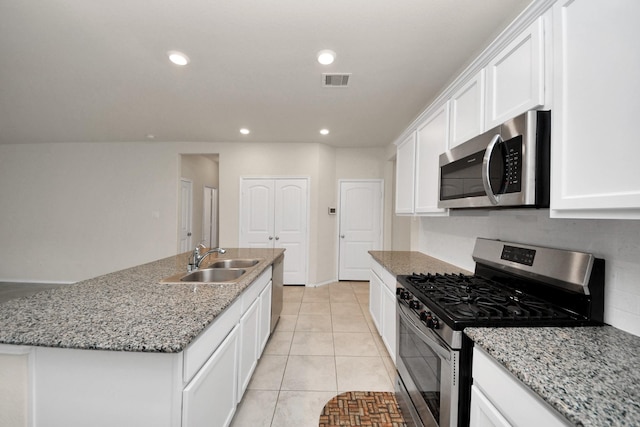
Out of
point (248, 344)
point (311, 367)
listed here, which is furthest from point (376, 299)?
point (248, 344)

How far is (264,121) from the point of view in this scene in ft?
12.1

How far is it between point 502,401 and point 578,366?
25 cm

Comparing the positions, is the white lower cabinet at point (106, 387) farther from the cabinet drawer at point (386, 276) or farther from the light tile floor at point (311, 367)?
the cabinet drawer at point (386, 276)

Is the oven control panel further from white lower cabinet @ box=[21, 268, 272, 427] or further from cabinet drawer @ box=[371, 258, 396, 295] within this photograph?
A: white lower cabinet @ box=[21, 268, 272, 427]

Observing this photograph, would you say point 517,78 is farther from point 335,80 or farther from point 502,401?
point 335,80

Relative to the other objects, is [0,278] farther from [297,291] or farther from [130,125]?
[297,291]

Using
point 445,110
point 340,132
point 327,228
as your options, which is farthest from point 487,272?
point 327,228

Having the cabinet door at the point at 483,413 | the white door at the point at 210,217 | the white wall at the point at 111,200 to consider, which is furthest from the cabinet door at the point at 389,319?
the white door at the point at 210,217

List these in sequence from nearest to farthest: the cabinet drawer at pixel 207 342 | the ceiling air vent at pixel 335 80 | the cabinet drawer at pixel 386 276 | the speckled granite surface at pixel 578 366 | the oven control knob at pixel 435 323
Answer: the speckled granite surface at pixel 578 366 < the cabinet drawer at pixel 207 342 < the oven control knob at pixel 435 323 < the cabinet drawer at pixel 386 276 < the ceiling air vent at pixel 335 80

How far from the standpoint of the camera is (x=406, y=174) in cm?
264

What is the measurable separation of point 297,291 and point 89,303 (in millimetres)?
3457

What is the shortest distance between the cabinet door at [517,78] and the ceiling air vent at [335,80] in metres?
1.36

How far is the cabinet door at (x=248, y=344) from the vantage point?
1.65 m

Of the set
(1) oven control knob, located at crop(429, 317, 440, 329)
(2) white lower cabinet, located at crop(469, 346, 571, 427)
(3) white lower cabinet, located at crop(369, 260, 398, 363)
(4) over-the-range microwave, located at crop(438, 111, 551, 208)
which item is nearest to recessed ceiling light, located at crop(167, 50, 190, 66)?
(4) over-the-range microwave, located at crop(438, 111, 551, 208)
